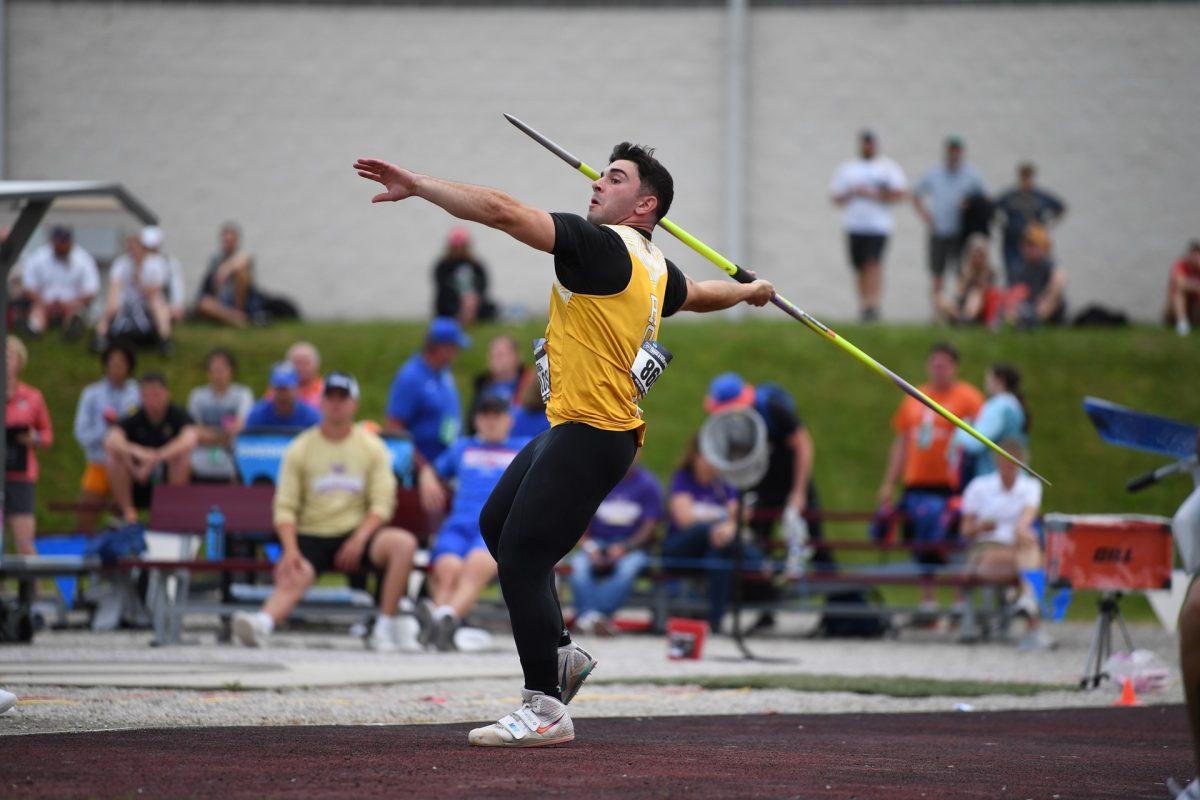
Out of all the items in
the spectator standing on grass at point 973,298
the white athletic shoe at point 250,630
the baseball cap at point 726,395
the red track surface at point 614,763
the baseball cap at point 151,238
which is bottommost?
the white athletic shoe at point 250,630

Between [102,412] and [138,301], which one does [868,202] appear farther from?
[102,412]

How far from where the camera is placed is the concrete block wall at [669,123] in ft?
80.0

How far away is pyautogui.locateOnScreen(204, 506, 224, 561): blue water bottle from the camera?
39.9 ft

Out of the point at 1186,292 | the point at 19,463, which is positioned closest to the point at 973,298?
the point at 1186,292

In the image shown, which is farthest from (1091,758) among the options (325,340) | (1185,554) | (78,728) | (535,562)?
(325,340)

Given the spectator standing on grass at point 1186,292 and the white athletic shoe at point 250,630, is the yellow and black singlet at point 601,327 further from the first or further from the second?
the spectator standing on grass at point 1186,292

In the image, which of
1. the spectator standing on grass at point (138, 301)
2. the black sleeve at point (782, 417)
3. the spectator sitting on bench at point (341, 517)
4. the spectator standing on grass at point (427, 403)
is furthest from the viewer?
the spectator standing on grass at point (138, 301)

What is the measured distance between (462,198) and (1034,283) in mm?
16780

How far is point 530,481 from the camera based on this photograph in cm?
604

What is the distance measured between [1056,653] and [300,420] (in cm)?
586

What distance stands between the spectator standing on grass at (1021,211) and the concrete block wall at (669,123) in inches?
119

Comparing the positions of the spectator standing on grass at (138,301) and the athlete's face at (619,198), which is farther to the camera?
the spectator standing on grass at (138,301)

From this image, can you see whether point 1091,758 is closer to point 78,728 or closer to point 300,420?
point 78,728

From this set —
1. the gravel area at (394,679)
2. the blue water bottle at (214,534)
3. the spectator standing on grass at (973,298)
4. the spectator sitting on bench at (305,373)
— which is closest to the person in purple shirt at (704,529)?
the gravel area at (394,679)
